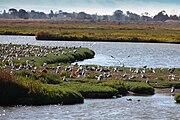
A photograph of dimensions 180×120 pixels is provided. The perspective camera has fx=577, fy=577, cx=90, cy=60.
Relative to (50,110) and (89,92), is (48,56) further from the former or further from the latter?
(50,110)

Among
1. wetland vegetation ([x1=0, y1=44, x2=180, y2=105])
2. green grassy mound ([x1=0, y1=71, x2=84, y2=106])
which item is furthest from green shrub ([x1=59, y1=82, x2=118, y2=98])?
green grassy mound ([x1=0, y1=71, x2=84, y2=106])

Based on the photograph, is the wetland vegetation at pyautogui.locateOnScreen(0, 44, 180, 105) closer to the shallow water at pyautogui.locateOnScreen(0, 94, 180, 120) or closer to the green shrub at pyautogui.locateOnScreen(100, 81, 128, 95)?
the green shrub at pyautogui.locateOnScreen(100, 81, 128, 95)

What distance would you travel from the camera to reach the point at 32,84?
28.4 m

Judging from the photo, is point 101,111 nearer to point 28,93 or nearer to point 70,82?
point 28,93

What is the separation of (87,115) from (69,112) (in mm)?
936

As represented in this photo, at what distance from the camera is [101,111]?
2788 centimetres

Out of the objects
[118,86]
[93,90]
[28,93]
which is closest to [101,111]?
[28,93]

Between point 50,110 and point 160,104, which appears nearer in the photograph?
point 50,110

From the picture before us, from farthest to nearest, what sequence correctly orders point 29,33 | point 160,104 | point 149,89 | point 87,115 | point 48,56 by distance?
1. point 29,33
2. point 48,56
3. point 149,89
4. point 160,104
5. point 87,115

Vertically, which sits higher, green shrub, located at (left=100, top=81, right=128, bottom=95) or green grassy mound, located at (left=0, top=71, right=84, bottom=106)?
green grassy mound, located at (left=0, top=71, right=84, bottom=106)

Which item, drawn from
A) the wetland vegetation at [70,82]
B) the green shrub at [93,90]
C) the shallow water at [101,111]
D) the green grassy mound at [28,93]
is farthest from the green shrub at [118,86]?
the green grassy mound at [28,93]

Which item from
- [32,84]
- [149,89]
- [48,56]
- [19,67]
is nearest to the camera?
[32,84]

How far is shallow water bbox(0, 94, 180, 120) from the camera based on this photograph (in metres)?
25.9

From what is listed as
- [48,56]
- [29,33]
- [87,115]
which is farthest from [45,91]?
[29,33]
